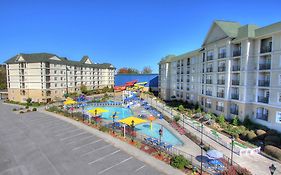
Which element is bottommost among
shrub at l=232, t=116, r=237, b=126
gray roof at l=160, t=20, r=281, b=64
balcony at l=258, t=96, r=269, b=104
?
shrub at l=232, t=116, r=237, b=126

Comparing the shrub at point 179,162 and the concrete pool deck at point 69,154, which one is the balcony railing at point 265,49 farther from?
the concrete pool deck at point 69,154

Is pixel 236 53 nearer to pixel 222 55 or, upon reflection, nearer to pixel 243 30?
pixel 222 55

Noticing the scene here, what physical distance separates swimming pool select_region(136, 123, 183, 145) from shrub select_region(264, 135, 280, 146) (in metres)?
10.0

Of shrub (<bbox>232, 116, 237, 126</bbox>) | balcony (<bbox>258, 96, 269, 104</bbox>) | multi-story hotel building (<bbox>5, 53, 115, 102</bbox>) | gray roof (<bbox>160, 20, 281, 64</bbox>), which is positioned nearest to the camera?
gray roof (<bbox>160, 20, 281, 64</bbox>)

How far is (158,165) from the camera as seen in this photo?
630 inches

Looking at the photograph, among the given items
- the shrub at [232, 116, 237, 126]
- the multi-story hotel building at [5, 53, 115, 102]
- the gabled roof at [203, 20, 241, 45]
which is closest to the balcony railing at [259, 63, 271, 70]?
the gabled roof at [203, 20, 241, 45]

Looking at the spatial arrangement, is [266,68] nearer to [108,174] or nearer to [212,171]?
[212,171]

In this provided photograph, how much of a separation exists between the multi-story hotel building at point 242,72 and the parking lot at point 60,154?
66.5 ft

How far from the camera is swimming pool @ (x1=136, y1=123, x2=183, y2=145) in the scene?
2267cm

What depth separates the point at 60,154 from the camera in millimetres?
18375

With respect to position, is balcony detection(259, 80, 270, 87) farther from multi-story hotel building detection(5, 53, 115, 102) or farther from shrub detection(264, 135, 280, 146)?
multi-story hotel building detection(5, 53, 115, 102)

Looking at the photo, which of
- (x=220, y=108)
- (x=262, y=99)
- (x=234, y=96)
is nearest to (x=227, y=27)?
(x=234, y=96)

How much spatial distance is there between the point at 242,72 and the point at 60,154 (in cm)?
2800

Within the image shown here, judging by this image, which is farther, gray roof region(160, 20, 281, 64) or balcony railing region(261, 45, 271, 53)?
balcony railing region(261, 45, 271, 53)
